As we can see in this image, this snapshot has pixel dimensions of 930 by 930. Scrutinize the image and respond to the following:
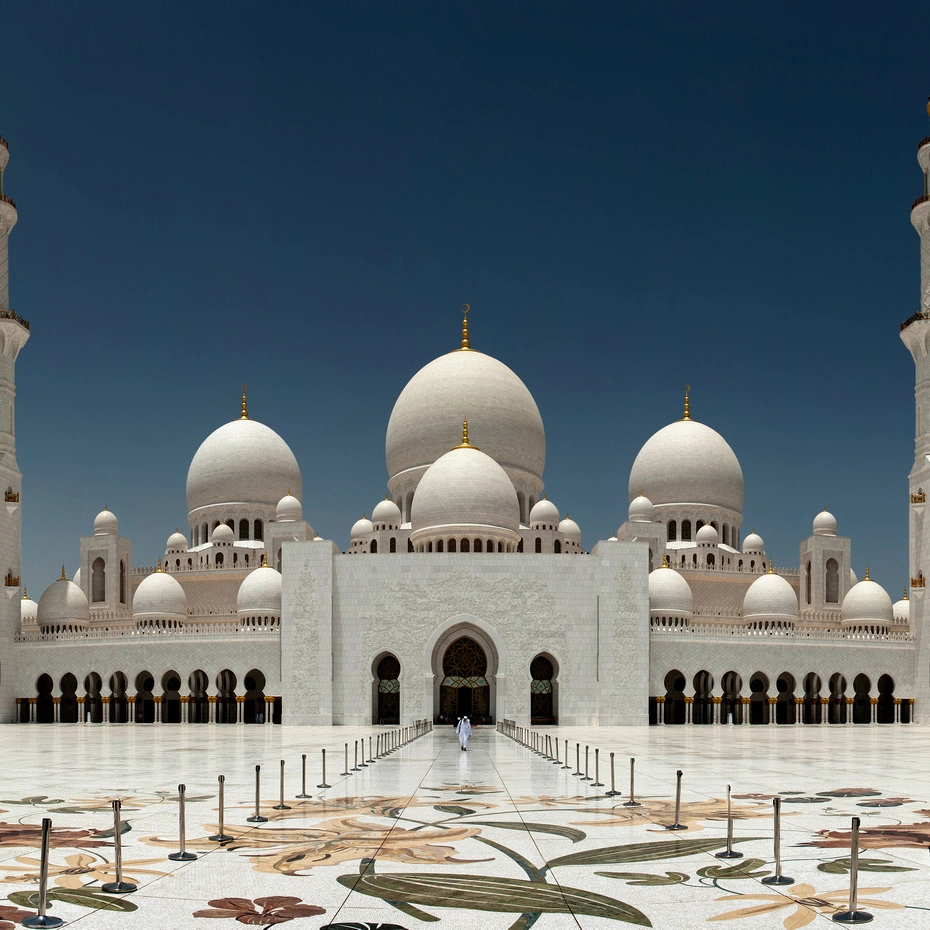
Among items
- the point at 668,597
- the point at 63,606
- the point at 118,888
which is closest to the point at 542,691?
the point at 668,597

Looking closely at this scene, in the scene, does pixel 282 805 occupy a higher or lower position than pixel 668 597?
lower

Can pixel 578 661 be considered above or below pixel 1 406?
below

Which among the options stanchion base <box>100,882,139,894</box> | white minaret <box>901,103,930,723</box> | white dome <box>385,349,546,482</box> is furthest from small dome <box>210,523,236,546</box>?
stanchion base <box>100,882,139,894</box>

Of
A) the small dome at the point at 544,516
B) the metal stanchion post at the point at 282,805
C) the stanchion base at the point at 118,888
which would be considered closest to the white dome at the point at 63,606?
the small dome at the point at 544,516

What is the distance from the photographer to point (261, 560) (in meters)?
42.1

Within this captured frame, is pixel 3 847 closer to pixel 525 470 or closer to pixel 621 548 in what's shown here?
pixel 621 548

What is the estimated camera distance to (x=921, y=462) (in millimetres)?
35969

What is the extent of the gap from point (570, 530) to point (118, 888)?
111 feet

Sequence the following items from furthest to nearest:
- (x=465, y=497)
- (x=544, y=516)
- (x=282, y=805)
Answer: (x=544, y=516)
(x=465, y=497)
(x=282, y=805)

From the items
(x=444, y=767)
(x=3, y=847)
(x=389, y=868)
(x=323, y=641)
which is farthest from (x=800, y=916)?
(x=323, y=641)

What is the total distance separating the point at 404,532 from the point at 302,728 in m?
9.79

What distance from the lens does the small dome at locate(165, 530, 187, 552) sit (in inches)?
1713

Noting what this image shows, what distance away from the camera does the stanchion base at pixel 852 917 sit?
5.99 metres

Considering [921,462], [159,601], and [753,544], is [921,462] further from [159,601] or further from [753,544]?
[159,601]
